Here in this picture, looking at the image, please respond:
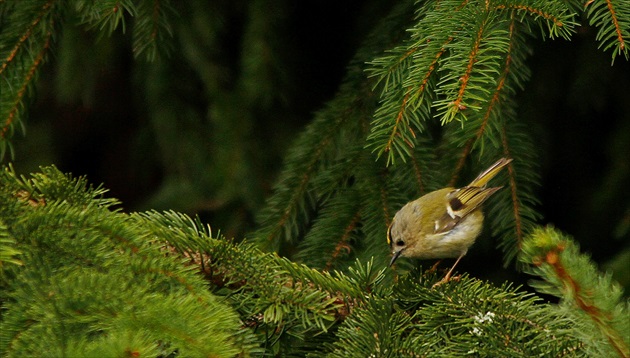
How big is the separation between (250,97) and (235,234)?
571 millimetres

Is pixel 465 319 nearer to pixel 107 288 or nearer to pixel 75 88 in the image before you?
pixel 107 288

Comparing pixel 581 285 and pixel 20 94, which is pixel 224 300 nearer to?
pixel 581 285

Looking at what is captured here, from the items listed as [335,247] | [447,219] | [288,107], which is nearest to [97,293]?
[335,247]

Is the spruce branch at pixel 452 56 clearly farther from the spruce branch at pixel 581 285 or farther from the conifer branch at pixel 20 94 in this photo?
the conifer branch at pixel 20 94

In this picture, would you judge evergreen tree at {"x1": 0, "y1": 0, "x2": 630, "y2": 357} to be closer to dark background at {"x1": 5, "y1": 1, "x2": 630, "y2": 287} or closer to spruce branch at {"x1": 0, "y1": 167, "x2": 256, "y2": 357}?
spruce branch at {"x1": 0, "y1": 167, "x2": 256, "y2": 357}

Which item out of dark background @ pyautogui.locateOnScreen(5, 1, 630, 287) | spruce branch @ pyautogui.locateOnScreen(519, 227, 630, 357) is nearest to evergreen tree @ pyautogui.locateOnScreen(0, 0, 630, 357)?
spruce branch @ pyautogui.locateOnScreen(519, 227, 630, 357)

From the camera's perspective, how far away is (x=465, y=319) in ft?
4.87

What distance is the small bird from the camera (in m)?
2.36

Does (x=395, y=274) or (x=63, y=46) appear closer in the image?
(x=395, y=274)

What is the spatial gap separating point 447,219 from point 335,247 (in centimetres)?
54

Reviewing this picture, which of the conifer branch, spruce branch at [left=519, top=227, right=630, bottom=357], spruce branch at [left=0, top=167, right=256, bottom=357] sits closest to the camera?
spruce branch at [left=519, top=227, right=630, bottom=357]

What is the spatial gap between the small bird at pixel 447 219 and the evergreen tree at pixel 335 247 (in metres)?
0.05

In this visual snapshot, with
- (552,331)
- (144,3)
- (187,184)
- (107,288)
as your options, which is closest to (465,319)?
(552,331)

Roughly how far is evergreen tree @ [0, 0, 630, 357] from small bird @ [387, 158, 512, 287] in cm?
5
